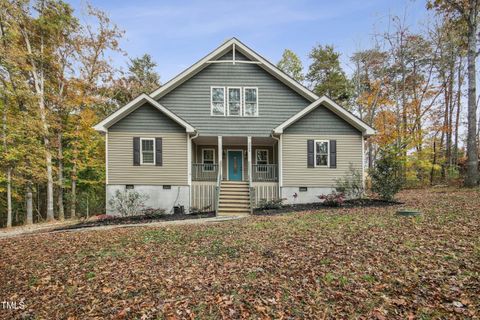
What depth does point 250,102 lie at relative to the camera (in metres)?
14.5

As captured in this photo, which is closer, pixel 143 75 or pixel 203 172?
pixel 203 172

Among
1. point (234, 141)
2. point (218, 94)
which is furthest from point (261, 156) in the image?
point (218, 94)

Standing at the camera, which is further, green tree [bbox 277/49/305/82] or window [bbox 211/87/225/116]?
green tree [bbox 277/49/305/82]

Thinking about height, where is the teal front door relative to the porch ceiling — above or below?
below

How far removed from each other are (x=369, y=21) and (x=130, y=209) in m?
24.3

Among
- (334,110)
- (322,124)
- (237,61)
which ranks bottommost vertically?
(322,124)

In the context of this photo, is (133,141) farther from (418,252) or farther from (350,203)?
(418,252)

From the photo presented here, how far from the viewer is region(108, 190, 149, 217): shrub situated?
487 inches

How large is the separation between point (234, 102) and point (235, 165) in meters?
4.01

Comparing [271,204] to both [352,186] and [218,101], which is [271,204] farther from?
[218,101]

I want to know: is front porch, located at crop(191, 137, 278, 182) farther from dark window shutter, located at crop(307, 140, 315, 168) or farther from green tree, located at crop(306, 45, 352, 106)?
green tree, located at crop(306, 45, 352, 106)

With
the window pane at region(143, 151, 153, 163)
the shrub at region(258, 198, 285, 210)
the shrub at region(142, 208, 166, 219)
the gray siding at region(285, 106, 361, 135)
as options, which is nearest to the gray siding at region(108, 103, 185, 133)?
the window pane at region(143, 151, 153, 163)

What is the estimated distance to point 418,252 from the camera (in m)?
4.92

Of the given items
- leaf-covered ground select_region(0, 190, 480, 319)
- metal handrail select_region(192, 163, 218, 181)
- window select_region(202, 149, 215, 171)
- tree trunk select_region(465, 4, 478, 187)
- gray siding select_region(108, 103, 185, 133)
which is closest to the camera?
leaf-covered ground select_region(0, 190, 480, 319)
